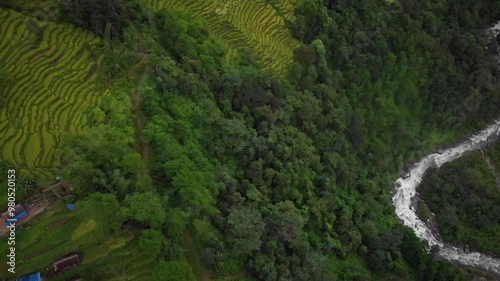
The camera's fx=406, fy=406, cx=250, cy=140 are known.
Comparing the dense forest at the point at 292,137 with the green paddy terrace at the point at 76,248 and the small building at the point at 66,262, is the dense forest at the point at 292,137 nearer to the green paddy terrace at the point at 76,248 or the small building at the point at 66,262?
the green paddy terrace at the point at 76,248

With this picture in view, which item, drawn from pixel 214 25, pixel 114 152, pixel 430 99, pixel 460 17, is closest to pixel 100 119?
pixel 114 152

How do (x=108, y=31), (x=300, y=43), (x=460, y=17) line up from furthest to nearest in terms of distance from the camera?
(x=460, y=17)
(x=300, y=43)
(x=108, y=31)

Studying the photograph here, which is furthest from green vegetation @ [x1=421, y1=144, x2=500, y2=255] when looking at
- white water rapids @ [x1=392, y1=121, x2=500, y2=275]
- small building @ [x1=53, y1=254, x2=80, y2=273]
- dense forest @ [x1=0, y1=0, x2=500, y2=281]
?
small building @ [x1=53, y1=254, x2=80, y2=273]

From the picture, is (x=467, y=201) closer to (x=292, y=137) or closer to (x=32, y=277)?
(x=292, y=137)

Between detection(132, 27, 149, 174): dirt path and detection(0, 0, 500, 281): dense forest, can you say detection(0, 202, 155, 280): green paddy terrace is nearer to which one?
detection(0, 0, 500, 281): dense forest

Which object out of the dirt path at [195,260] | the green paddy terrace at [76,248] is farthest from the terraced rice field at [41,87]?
the dirt path at [195,260]

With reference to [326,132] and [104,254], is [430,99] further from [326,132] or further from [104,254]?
[104,254]
